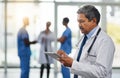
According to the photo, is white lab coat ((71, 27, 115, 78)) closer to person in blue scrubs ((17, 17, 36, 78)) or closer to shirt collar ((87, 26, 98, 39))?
shirt collar ((87, 26, 98, 39))

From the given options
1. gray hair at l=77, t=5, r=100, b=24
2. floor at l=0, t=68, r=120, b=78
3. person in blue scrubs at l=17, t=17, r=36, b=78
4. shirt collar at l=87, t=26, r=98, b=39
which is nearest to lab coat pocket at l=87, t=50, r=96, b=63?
shirt collar at l=87, t=26, r=98, b=39

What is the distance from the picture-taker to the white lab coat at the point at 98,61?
8.12 feet

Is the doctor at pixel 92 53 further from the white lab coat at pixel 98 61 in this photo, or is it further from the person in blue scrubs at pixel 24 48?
the person in blue scrubs at pixel 24 48

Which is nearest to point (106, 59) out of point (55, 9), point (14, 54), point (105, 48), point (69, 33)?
point (105, 48)

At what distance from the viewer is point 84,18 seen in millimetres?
2605

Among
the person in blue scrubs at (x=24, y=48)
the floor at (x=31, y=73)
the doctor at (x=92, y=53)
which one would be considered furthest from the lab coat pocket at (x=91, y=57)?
the floor at (x=31, y=73)

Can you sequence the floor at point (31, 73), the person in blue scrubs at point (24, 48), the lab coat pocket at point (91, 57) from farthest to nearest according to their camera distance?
the floor at point (31, 73) < the person in blue scrubs at point (24, 48) < the lab coat pocket at point (91, 57)

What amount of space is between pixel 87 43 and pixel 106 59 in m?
0.25

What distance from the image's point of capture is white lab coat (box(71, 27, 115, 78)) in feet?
8.12

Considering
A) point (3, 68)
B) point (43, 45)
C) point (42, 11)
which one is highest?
point (42, 11)

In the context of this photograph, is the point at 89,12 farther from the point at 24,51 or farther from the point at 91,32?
the point at 24,51

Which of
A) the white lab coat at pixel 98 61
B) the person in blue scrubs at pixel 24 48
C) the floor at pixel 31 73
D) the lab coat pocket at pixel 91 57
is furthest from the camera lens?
the floor at pixel 31 73

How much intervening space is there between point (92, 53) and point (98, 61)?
0.40 feet

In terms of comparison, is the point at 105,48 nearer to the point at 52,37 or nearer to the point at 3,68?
the point at 52,37
